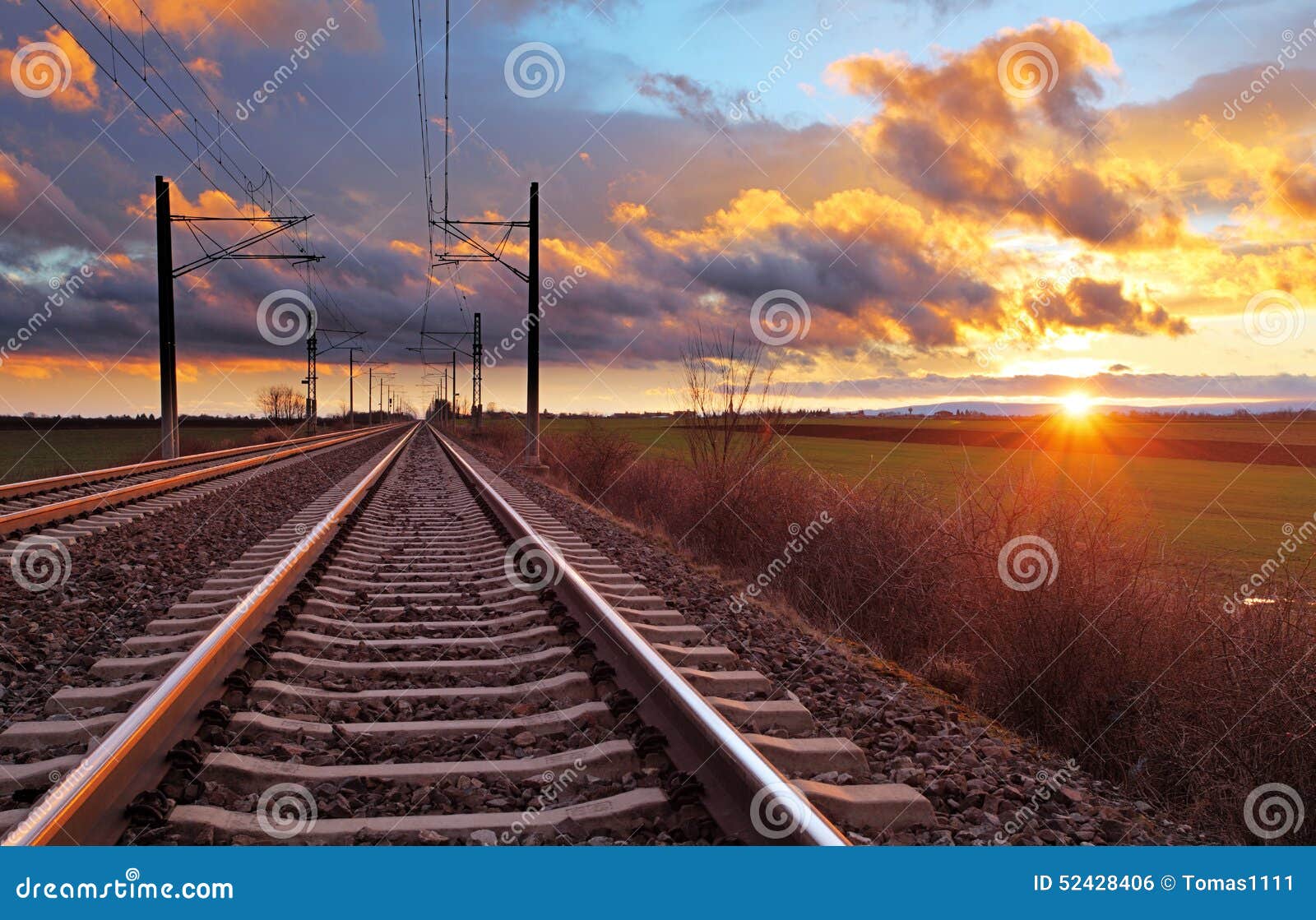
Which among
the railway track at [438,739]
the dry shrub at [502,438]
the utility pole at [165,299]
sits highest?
the utility pole at [165,299]

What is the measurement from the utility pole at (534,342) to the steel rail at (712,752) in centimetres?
1723

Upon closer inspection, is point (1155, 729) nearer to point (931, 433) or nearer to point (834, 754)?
point (834, 754)

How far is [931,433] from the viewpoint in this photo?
6812 centimetres

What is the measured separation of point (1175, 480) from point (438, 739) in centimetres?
3056

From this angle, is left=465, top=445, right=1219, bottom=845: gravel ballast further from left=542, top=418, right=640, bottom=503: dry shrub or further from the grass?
left=542, top=418, right=640, bottom=503: dry shrub

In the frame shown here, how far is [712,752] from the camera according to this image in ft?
9.49

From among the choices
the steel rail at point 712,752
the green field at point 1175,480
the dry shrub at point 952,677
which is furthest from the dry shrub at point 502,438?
the steel rail at point 712,752

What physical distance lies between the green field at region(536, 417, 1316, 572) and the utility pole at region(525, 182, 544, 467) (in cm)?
297

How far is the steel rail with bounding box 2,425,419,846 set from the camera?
2.37 m

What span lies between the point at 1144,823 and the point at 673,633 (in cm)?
270

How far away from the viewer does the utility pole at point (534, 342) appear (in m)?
21.5

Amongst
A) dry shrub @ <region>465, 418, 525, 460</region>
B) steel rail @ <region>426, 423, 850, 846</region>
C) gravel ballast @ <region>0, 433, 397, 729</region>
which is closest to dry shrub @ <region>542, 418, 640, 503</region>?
gravel ballast @ <region>0, 433, 397, 729</region>

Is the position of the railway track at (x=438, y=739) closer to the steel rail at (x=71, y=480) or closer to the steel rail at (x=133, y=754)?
the steel rail at (x=133, y=754)

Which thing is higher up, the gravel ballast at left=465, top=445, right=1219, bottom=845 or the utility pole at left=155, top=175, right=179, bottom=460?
the utility pole at left=155, top=175, right=179, bottom=460
